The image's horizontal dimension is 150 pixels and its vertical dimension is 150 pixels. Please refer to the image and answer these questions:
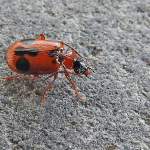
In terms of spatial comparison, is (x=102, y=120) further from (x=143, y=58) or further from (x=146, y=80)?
(x=143, y=58)

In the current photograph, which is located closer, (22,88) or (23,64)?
(23,64)

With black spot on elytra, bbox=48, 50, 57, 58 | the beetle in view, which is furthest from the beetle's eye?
black spot on elytra, bbox=48, 50, 57, 58

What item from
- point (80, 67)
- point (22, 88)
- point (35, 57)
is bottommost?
point (22, 88)

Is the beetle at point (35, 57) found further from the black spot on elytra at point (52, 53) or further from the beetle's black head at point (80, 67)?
the beetle's black head at point (80, 67)

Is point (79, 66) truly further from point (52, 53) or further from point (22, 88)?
point (22, 88)

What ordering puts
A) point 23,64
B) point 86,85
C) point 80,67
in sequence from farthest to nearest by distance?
point 86,85, point 80,67, point 23,64

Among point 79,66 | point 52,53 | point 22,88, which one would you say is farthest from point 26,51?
point 79,66
